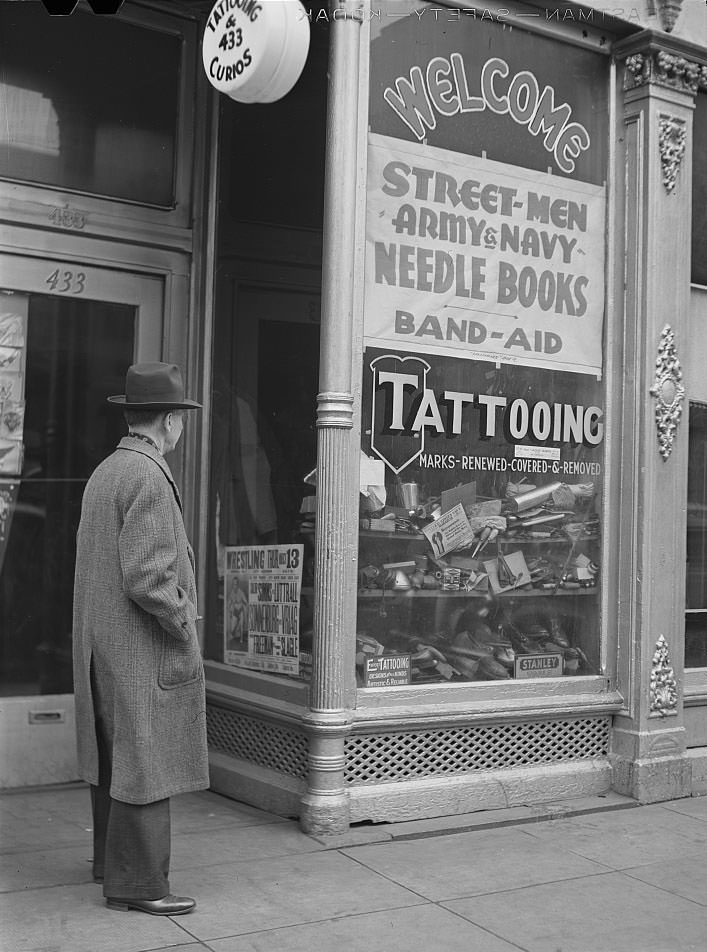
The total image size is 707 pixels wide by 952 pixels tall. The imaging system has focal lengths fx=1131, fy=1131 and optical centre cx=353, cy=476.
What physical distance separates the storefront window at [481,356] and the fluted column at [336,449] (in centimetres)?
20

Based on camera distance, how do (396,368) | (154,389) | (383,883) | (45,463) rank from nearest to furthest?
(154,389) < (383,883) < (396,368) < (45,463)

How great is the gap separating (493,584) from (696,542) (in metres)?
1.48

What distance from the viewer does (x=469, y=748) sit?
18.7 ft

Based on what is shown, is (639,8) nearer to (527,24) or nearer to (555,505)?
(527,24)

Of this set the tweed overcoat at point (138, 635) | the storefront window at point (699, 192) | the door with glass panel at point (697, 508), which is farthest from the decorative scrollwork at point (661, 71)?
the tweed overcoat at point (138, 635)

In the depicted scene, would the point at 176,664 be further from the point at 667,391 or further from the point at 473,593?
the point at 667,391

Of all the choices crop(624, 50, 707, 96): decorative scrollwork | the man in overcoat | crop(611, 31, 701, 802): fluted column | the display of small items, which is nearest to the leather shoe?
the man in overcoat

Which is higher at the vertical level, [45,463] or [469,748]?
[45,463]

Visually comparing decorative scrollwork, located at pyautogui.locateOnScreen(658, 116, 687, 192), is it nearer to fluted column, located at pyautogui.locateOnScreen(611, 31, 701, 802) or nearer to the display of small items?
fluted column, located at pyautogui.locateOnScreen(611, 31, 701, 802)

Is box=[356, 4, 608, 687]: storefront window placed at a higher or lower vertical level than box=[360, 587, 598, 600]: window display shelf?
higher

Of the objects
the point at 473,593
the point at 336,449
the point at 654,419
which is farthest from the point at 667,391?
the point at 336,449

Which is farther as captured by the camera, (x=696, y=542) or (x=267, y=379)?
(x=696, y=542)

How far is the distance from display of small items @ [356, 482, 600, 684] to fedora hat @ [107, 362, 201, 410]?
1.50 m

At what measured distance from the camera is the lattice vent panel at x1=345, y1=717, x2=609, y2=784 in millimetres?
5398
